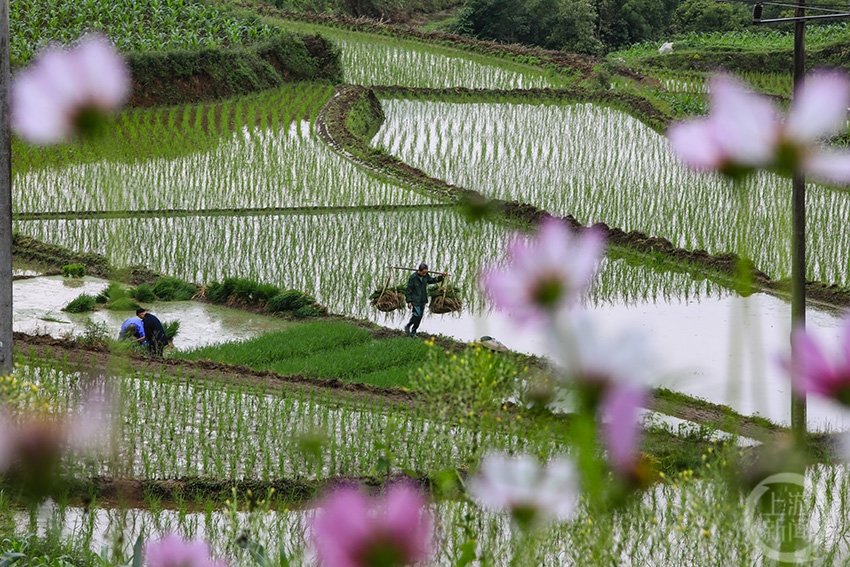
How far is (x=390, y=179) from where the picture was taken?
44.2 ft

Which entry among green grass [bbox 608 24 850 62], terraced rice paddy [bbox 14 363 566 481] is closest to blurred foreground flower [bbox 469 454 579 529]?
terraced rice paddy [bbox 14 363 566 481]

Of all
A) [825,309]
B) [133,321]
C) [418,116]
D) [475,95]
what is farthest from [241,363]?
[475,95]

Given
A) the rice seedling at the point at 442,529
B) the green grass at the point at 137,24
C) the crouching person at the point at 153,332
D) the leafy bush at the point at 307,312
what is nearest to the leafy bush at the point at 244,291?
the leafy bush at the point at 307,312

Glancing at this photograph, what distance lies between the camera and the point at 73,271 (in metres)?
10.0

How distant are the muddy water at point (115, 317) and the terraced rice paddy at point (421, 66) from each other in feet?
36.1

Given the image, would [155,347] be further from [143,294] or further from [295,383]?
[143,294]

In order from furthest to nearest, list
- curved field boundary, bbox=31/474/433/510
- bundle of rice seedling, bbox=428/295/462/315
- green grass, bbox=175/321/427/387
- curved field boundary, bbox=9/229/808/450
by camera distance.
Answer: bundle of rice seedling, bbox=428/295/462/315
green grass, bbox=175/321/427/387
curved field boundary, bbox=9/229/808/450
curved field boundary, bbox=31/474/433/510

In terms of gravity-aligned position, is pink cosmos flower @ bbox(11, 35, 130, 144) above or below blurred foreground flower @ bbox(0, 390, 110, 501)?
above

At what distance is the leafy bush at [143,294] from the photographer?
9.23 meters

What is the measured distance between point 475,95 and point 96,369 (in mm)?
12576

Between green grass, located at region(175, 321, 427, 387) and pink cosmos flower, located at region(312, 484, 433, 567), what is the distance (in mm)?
6681

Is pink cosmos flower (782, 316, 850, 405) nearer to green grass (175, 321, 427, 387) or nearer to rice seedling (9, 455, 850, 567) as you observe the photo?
rice seedling (9, 455, 850, 567)

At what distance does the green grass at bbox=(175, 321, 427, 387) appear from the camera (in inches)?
299

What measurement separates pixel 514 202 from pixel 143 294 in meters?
4.12
